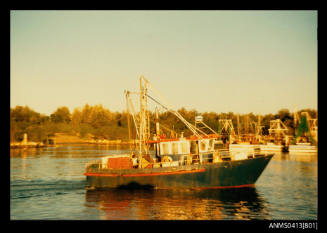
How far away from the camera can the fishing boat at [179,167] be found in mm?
26031

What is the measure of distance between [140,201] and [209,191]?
256 inches

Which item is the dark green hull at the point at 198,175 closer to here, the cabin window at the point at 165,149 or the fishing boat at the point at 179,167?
the fishing boat at the point at 179,167

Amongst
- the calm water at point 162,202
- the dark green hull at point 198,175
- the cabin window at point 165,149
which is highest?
the cabin window at point 165,149

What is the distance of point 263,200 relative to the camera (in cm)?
2433

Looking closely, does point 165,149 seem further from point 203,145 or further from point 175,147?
point 203,145

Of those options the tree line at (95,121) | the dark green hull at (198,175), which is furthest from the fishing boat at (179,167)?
the tree line at (95,121)

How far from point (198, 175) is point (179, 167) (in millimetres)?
1863

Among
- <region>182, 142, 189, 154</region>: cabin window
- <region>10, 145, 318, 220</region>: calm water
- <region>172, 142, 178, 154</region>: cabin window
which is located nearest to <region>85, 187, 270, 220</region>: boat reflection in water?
<region>10, 145, 318, 220</region>: calm water

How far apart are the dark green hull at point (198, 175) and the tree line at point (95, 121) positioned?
44730 mm

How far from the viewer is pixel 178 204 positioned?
890 inches
